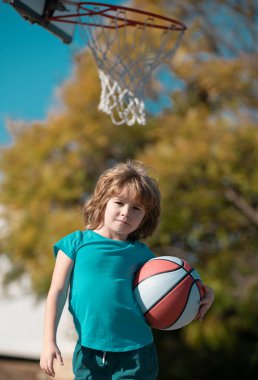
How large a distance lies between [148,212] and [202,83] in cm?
766

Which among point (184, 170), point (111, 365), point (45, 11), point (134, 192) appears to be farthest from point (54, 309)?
point (184, 170)

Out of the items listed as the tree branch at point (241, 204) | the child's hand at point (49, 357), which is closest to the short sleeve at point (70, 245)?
the child's hand at point (49, 357)

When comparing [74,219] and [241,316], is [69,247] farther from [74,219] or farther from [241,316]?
[241,316]

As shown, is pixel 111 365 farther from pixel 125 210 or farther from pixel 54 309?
pixel 125 210

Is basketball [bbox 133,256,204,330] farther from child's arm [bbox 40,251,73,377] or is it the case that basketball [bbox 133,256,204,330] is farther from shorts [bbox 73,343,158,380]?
child's arm [bbox 40,251,73,377]

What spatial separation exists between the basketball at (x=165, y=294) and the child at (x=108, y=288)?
5cm

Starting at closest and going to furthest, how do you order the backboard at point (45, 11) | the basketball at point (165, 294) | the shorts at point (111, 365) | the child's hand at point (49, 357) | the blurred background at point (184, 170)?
the child's hand at point (49, 357), the shorts at point (111, 365), the basketball at point (165, 294), the backboard at point (45, 11), the blurred background at point (184, 170)

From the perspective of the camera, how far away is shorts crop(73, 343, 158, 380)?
102 inches

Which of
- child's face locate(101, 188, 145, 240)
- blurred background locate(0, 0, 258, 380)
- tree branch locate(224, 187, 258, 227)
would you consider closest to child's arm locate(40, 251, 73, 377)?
child's face locate(101, 188, 145, 240)

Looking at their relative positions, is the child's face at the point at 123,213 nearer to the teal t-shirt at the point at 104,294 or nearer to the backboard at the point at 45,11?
the teal t-shirt at the point at 104,294

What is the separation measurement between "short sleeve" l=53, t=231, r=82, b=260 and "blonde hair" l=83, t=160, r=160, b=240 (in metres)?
0.15

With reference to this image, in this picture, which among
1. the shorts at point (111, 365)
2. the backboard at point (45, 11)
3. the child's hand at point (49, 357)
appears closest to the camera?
the child's hand at point (49, 357)

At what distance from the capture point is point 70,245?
277 centimetres

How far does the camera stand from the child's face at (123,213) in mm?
2768
